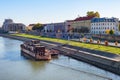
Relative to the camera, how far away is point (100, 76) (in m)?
22.6

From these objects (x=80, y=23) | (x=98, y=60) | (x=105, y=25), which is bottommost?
(x=98, y=60)

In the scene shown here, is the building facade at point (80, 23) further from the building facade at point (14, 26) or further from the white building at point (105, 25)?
the building facade at point (14, 26)

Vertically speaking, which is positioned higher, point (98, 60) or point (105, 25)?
point (105, 25)

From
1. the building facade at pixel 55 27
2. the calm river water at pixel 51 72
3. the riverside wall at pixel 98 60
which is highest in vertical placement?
the building facade at pixel 55 27

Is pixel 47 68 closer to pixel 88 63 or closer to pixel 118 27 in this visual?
pixel 88 63

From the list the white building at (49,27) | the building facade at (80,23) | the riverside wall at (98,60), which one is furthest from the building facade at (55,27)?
the riverside wall at (98,60)

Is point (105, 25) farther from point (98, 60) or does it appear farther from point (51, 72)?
point (51, 72)

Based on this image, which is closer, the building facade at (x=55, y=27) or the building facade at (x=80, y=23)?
the building facade at (x=80, y=23)

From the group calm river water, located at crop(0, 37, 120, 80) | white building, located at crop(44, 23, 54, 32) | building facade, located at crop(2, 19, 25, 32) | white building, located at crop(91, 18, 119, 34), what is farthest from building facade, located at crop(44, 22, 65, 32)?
calm river water, located at crop(0, 37, 120, 80)

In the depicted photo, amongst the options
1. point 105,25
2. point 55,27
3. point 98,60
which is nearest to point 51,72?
point 98,60

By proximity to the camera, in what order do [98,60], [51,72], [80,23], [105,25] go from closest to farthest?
[51,72] → [98,60] → [105,25] → [80,23]

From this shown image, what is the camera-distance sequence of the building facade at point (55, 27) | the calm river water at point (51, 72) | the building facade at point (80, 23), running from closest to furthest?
the calm river water at point (51, 72)
the building facade at point (80, 23)
the building facade at point (55, 27)

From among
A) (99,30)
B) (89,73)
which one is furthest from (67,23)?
(89,73)

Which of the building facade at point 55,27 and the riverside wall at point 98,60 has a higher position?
the building facade at point 55,27
